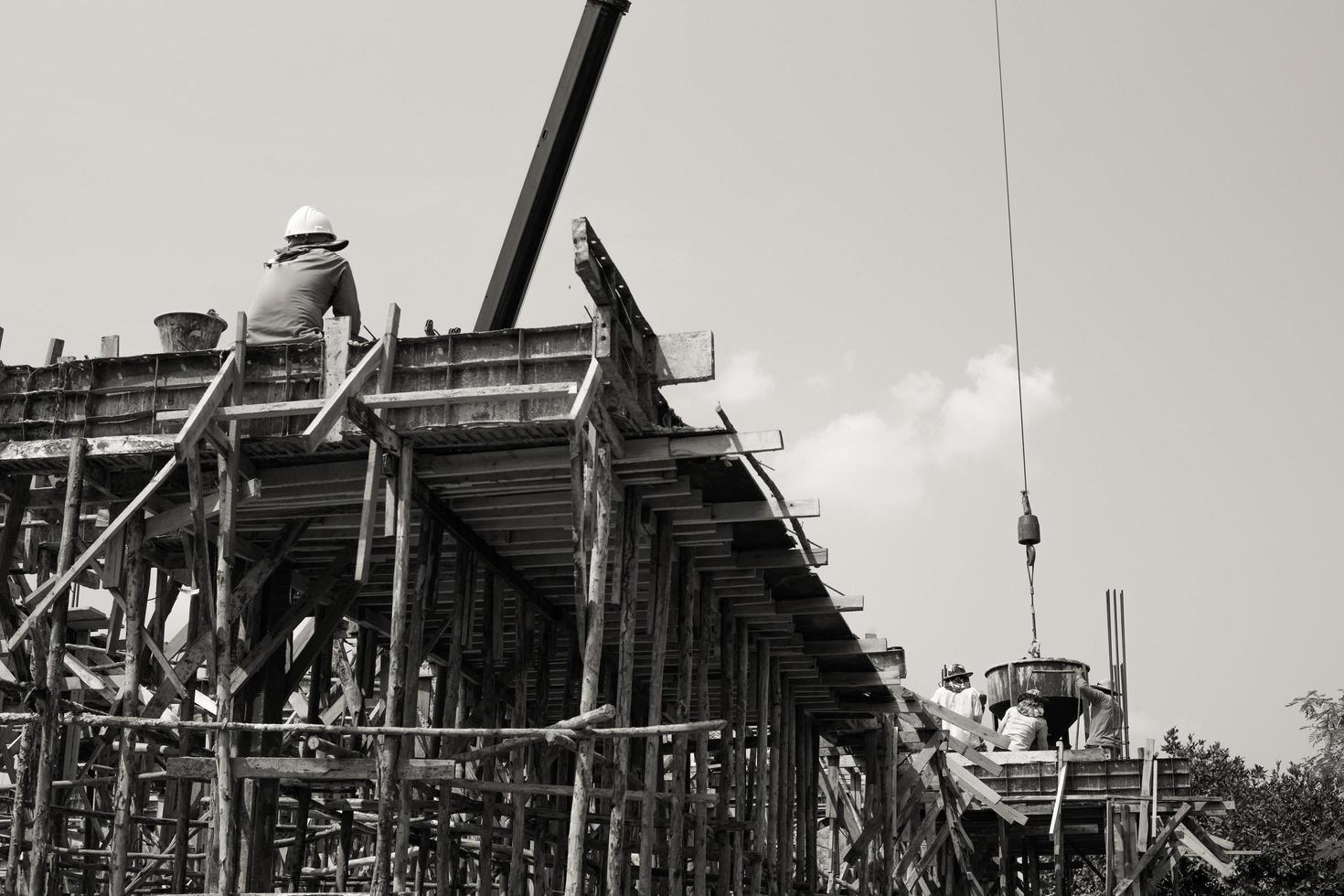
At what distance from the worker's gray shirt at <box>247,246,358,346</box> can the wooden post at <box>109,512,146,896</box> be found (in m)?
2.12

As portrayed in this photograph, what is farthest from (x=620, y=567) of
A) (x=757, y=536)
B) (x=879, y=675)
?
(x=879, y=675)

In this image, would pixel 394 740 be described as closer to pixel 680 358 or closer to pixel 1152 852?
pixel 680 358

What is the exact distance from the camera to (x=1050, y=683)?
111 ft

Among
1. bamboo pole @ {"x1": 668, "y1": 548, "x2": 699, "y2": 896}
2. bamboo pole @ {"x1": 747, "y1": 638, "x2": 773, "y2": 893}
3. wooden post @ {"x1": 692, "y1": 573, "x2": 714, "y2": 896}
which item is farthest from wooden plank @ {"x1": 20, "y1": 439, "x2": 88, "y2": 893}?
bamboo pole @ {"x1": 747, "y1": 638, "x2": 773, "y2": 893}

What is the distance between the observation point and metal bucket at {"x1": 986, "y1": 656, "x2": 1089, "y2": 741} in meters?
33.8

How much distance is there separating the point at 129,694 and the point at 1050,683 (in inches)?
897

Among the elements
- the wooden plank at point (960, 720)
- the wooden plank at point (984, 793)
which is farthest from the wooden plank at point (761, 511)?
the wooden plank at point (984, 793)

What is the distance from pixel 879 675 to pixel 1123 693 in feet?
43.8

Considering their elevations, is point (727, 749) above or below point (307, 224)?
below

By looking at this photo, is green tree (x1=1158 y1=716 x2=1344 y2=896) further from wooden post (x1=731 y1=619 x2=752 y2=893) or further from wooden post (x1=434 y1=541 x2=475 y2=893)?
wooden post (x1=434 y1=541 x2=475 y2=893)

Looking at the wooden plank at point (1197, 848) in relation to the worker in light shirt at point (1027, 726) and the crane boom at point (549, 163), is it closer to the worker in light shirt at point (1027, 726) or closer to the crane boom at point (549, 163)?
the worker in light shirt at point (1027, 726)

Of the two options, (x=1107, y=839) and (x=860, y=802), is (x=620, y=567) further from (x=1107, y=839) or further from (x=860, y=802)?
(x=860, y=802)

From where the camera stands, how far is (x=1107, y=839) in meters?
28.4

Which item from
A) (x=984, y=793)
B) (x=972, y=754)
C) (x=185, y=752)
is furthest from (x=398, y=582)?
(x=972, y=754)
